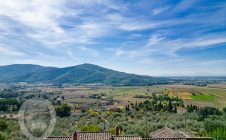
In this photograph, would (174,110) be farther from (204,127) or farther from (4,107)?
(4,107)

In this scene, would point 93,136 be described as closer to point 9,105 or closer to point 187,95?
point 9,105

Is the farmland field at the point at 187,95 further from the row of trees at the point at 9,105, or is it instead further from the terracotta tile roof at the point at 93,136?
the terracotta tile roof at the point at 93,136

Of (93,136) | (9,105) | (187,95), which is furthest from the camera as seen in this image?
(187,95)

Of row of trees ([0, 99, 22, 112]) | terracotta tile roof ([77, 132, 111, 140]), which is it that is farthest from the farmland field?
terracotta tile roof ([77, 132, 111, 140])

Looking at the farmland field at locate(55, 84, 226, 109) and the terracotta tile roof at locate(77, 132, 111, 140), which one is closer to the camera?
the terracotta tile roof at locate(77, 132, 111, 140)

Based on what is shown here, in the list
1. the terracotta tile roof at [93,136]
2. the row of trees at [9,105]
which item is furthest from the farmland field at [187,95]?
the terracotta tile roof at [93,136]

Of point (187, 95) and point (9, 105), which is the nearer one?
point (9, 105)

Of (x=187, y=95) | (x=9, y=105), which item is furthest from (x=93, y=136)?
(x=187, y=95)

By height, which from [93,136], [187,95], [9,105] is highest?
[93,136]

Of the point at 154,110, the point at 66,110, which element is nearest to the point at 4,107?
the point at 66,110

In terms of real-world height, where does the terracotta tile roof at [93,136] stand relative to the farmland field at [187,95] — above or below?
above

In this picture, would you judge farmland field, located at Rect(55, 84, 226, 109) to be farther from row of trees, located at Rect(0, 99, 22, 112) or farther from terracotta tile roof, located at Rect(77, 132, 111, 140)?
terracotta tile roof, located at Rect(77, 132, 111, 140)
